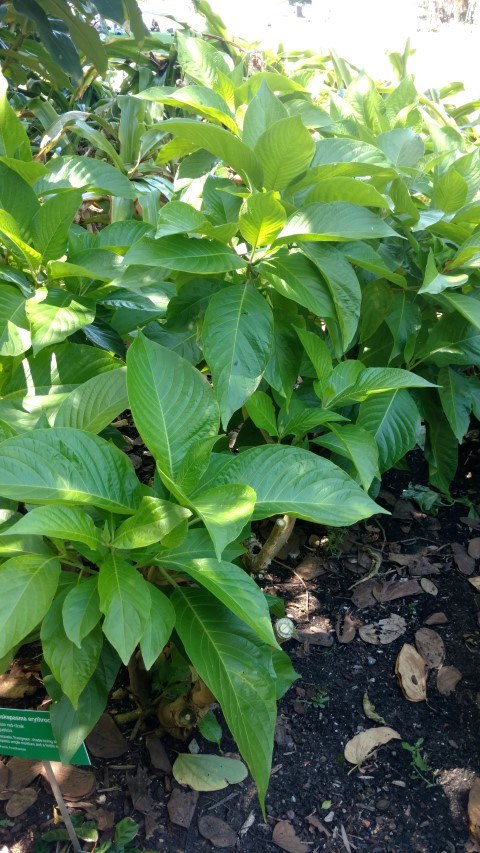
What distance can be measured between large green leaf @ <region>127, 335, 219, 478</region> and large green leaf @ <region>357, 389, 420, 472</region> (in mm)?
628

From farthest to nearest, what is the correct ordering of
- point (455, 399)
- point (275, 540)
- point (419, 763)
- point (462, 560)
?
1. point (462, 560)
2. point (455, 399)
3. point (275, 540)
4. point (419, 763)

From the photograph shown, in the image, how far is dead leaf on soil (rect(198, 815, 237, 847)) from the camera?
1.29m

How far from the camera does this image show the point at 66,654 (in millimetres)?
959

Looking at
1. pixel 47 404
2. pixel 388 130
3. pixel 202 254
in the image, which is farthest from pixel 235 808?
pixel 388 130

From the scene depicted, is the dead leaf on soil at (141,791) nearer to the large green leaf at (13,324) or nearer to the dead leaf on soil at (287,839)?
the dead leaf on soil at (287,839)

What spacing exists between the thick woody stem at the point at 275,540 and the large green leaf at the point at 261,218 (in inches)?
26.2

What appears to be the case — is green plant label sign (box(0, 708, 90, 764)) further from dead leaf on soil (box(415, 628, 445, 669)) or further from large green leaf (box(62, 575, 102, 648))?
dead leaf on soil (box(415, 628, 445, 669))

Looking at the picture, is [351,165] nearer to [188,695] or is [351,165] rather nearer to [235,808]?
[188,695]

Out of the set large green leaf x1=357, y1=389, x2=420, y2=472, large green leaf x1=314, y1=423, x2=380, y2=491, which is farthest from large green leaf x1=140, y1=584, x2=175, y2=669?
large green leaf x1=357, y1=389, x2=420, y2=472

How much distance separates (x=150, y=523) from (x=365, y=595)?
3.66ft

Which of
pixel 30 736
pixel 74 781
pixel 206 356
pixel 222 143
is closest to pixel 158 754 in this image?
pixel 74 781

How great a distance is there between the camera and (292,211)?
1253 mm

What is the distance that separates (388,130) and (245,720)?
4.59 ft

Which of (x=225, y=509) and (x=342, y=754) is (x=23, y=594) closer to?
(x=225, y=509)
